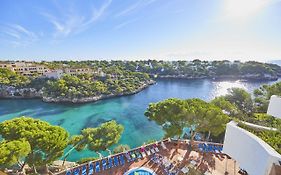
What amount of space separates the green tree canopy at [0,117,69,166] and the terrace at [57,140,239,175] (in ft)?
3.83

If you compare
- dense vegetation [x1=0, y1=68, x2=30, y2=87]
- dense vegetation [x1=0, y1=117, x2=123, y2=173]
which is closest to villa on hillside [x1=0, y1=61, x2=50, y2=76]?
dense vegetation [x1=0, y1=68, x2=30, y2=87]

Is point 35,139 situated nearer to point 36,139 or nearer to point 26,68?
point 36,139

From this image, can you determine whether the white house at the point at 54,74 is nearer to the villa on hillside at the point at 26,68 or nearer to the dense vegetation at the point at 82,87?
the dense vegetation at the point at 82,87

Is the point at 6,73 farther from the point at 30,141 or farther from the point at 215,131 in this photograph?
the point at 215,131

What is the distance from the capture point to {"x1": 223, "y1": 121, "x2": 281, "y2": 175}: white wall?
506 centimetres

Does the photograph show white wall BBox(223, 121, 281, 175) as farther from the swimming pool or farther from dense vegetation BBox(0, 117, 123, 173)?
dense vegetation BBox(0, 117, 123, 173)

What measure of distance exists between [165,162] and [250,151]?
14.7 feet

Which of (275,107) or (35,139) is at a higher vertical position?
(275,107)

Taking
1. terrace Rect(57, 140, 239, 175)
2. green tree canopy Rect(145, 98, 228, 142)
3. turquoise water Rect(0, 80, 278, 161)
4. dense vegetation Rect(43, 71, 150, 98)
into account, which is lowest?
turquoise water Rect(0, 80, 278, 161)

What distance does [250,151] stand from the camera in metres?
5.94

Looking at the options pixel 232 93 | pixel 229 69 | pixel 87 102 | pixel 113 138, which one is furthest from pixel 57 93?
pixel 229 69

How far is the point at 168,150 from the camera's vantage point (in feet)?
35.3

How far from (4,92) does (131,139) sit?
98.7 ft

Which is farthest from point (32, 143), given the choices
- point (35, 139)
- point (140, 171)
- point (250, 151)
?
point (250, 151)
